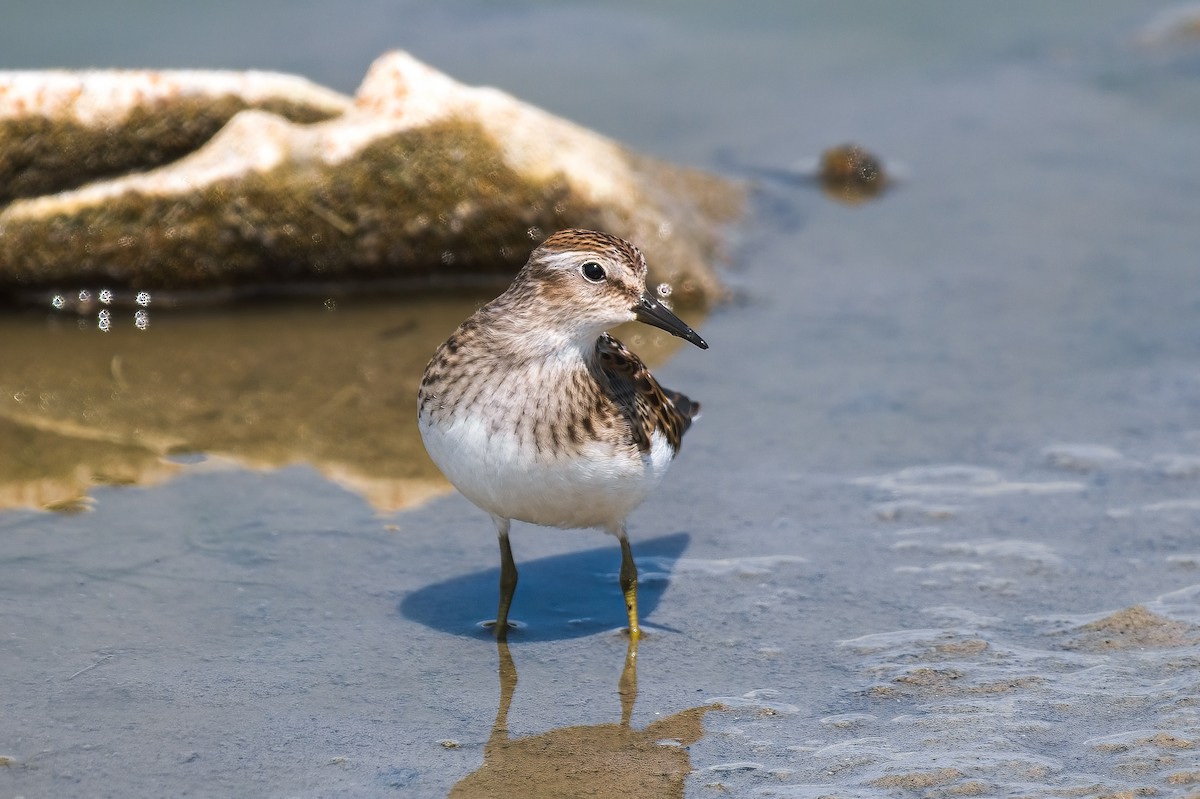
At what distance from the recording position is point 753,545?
7.07 m

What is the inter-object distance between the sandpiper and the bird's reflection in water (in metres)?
0.84

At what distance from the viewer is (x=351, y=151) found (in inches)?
371

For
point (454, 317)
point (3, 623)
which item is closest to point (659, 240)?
point (454, 317)

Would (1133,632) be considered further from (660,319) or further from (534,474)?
(534,474)

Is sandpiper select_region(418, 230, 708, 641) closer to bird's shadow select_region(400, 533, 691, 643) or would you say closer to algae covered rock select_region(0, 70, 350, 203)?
bird's shadow select_region(400, 533, 691, 643)

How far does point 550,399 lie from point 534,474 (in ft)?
0.97

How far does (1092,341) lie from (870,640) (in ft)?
11.7

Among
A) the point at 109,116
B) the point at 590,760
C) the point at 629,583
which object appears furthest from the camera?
the point at 109,116

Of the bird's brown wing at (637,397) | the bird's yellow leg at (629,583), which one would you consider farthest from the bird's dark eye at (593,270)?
the bird's yellow leg at (629,583)

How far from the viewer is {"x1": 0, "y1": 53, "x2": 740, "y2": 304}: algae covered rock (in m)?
9.42

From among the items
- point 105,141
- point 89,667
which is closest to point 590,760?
point 89,667

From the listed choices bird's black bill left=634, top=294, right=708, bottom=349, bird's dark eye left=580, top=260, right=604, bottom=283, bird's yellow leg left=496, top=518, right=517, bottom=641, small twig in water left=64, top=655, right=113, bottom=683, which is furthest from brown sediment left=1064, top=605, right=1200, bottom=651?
small twig in water left=64, top=655, right=113, bottom=683

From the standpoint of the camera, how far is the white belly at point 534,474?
5746 millimetres

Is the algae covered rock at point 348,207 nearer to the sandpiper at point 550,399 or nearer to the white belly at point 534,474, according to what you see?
the sandpiper at point 550,399
